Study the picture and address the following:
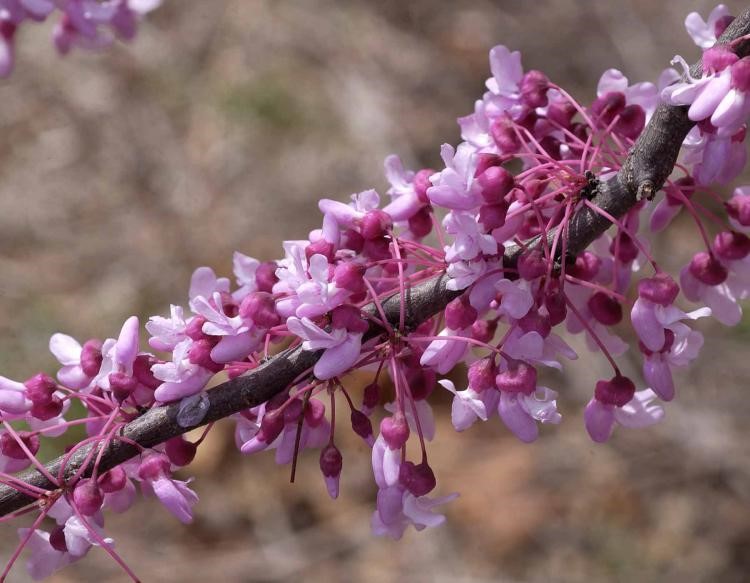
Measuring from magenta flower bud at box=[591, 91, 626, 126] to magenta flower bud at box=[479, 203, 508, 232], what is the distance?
0.38m

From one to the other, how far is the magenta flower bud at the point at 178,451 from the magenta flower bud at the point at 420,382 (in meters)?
0.39

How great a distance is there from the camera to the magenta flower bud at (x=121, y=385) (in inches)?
57.2

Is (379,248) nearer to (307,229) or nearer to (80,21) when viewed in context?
(80,21)

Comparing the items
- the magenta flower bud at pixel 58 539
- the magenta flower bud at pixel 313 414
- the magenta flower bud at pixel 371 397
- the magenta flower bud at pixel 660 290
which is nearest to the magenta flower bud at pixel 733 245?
the magenta flower bud at pixel 660 290

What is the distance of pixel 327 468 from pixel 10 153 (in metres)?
4.49

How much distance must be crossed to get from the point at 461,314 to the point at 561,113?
481 millimetres

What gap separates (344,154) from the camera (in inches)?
199

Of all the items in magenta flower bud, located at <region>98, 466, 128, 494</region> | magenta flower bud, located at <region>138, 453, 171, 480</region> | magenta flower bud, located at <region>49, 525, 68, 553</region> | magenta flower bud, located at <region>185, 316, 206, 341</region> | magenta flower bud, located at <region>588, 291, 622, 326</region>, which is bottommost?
magenta flower bud, located at <region>49, 525, 68, 553</region>

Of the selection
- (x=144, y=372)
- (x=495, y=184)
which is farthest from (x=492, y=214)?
(x=144, y=372)

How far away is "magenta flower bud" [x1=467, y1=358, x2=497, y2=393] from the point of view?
55.5 inches

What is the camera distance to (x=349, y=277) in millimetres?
1379

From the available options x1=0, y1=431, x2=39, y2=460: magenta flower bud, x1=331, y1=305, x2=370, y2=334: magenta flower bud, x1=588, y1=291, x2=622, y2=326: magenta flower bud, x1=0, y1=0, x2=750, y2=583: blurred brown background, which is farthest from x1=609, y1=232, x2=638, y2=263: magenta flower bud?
x1=0, y1=0, x2=750, y2=583: blurred brown background

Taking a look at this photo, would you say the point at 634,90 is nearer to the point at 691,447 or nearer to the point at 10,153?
the point at 691,447

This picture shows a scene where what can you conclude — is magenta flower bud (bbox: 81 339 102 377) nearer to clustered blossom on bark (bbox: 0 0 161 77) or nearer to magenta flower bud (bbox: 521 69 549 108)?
clustered blossom on bark (bbox: 0 0 161 77)
